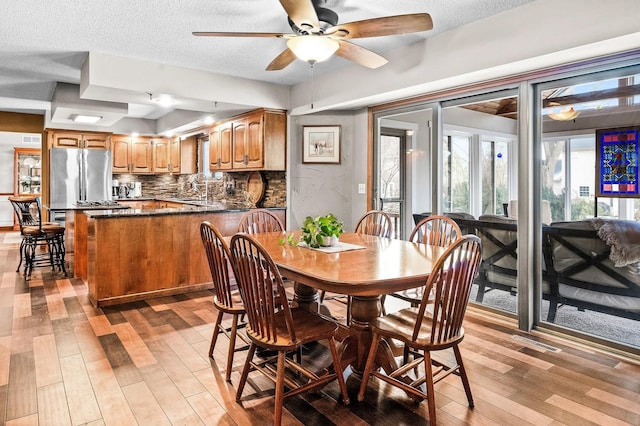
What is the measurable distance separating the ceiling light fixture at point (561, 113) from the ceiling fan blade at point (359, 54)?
4.71 feet

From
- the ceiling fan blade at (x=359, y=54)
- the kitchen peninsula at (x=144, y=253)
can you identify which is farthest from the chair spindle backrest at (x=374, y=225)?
the kitchen peninsula at (x=144, y=253)

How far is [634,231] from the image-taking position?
8.88ft

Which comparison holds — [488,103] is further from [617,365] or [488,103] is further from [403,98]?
[617,365]

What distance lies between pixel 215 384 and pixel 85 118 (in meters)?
4.86

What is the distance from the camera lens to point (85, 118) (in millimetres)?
5668

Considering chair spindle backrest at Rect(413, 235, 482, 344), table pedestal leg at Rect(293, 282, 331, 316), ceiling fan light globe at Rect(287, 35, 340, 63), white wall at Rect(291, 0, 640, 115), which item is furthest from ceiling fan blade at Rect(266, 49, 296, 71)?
chair spindle backrest at Rect(413, 235, 482, 344)

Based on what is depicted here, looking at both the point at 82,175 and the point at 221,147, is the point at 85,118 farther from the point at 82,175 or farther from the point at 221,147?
the point at 221,147

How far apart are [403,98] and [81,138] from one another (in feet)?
19.1

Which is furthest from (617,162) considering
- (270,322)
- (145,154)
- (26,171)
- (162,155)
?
(26,171)

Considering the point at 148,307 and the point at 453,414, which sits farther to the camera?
the point at 148,307

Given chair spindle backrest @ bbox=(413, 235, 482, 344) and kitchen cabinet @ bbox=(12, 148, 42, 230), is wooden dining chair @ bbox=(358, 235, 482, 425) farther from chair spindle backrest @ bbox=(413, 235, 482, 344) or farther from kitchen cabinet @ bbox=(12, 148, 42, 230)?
kitchen cabinet @ bbox=(12, 148, 42, 230)

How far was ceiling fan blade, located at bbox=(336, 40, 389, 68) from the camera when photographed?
2596mm

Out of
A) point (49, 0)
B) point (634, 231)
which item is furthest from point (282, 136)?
point (634, 231)

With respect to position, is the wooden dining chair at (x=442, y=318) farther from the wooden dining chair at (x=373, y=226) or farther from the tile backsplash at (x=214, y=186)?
the tile backsplash at (x=214, y=186)
